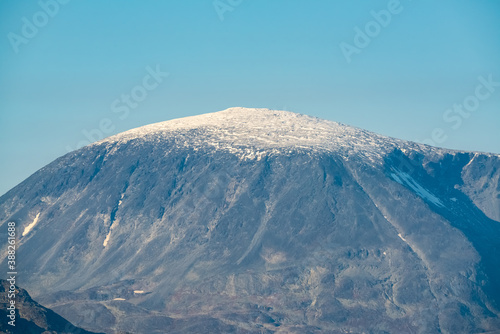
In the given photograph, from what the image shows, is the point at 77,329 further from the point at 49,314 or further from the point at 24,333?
the point at 24,333

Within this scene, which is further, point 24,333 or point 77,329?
point 77,329

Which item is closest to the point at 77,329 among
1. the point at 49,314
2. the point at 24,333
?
the point at 49,314

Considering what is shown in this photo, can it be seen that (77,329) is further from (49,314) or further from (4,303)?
(4,303)

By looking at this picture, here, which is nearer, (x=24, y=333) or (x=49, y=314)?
(x=24, y=333)
